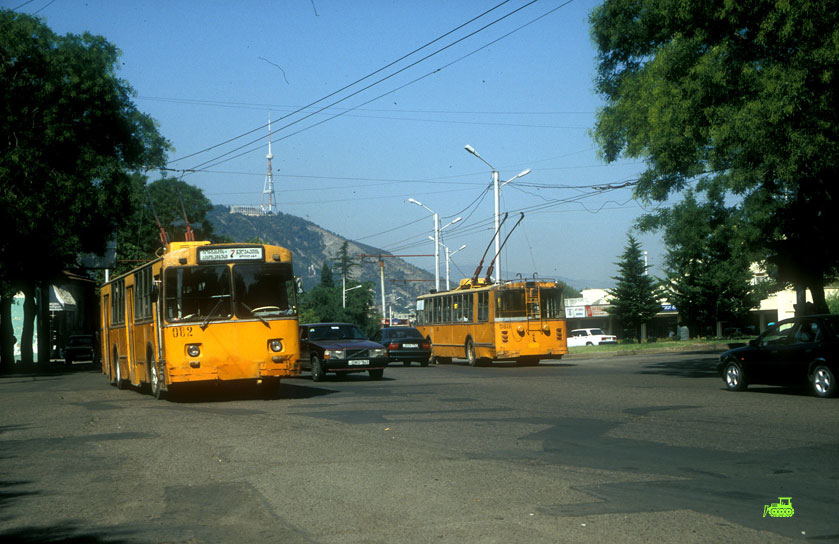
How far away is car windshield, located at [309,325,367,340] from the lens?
85.8 feet

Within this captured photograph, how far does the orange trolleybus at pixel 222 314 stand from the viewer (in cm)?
1788

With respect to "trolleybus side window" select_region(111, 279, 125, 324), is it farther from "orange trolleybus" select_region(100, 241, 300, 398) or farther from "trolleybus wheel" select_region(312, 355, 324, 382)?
"trolleybus wheel" select_region(312, 355, 324, 382)

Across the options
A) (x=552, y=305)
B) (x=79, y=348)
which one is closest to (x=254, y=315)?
(x=552, y=305)

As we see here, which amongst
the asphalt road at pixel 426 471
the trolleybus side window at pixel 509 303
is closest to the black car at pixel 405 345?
the trolleybus side window at pixel 509 303

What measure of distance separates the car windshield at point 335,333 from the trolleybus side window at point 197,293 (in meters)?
8.03

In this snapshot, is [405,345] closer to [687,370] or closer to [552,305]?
[552,305]

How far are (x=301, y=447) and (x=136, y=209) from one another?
30.8 m

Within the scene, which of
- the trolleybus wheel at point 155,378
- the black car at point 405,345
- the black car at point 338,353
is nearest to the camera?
the trolleybus wheel at point 155,378

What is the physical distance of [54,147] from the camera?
3388 cm

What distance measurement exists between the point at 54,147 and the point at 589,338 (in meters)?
53.5

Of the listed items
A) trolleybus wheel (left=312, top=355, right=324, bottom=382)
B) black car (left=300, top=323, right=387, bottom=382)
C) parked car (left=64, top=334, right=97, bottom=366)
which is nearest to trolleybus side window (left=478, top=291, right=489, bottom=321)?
black car (left=300, top=323, right=387, bottom=382)

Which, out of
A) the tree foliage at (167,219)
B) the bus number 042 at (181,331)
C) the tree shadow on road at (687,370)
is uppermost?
the tree foliage at (167,219)

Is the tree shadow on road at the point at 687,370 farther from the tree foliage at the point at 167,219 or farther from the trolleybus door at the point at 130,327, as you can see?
the tree foliage at the point at 167,219

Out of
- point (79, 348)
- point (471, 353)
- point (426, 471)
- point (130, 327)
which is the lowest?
point (426, 471)
